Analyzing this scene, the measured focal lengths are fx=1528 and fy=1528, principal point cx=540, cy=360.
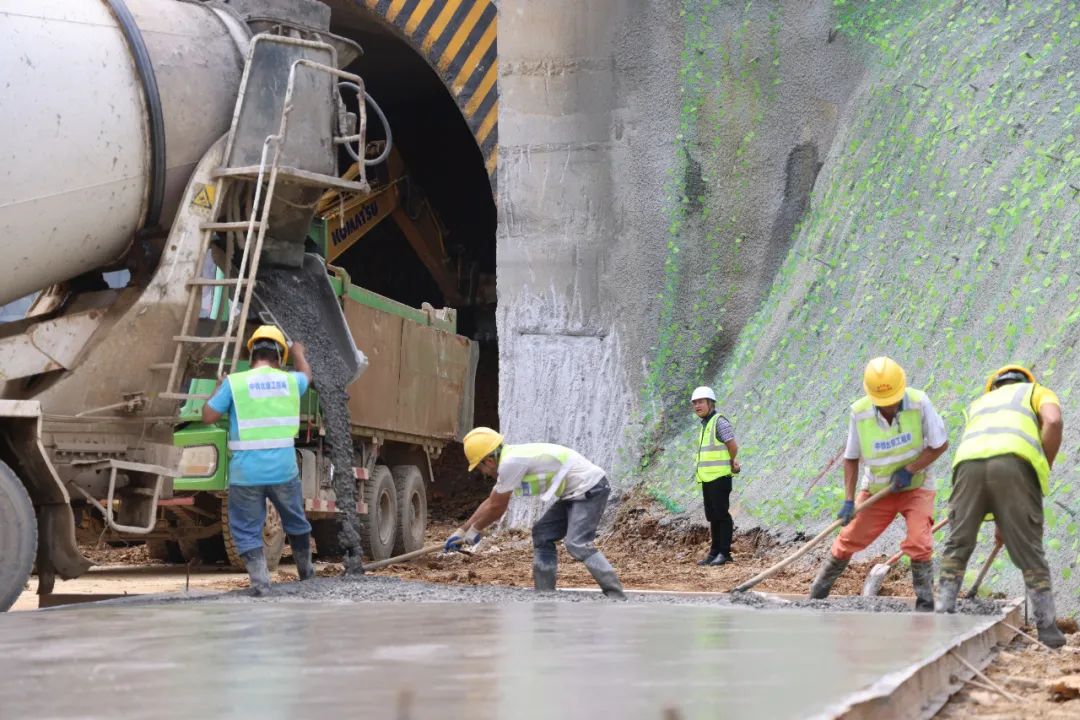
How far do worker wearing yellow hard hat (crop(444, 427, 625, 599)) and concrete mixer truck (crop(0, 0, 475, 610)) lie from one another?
1609mm

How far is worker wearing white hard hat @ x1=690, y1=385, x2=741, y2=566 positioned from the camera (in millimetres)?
12375

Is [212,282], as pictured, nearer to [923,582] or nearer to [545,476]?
[545,476]

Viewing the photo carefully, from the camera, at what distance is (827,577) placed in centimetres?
857

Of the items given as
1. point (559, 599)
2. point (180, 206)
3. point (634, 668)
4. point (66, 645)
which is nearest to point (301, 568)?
point (559, 599)

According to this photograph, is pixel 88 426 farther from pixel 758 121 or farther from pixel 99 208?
pixel 758 121

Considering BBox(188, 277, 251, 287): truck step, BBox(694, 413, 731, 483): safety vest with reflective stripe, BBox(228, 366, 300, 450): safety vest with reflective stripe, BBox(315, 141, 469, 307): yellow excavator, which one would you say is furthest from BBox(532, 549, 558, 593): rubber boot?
BBox(315, 141, 469, 307): yellow excavator

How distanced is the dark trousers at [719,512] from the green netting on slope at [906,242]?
0.44 metres

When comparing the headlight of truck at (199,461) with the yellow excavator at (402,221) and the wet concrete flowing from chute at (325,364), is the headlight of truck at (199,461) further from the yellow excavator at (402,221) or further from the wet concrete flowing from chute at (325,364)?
the yellow excavator at (402,221)

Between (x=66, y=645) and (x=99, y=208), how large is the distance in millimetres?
3072

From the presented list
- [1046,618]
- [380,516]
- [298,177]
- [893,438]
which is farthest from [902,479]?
[380,516]

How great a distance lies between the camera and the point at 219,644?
572 cm

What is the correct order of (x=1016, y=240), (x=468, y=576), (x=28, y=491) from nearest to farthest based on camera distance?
(x=28, y=491), (x=468, y=576), (x=1016, y=240)

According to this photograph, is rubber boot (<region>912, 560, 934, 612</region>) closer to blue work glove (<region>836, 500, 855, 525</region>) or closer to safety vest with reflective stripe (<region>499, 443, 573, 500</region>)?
blue work glove (<region>836, 500, 855, 525</region>)

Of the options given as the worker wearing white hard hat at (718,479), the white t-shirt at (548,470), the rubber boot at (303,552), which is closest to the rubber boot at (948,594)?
the white t-shirt at (548,470)
